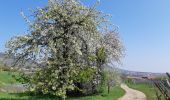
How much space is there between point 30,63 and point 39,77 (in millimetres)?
1430

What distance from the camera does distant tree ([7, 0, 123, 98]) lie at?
98.5 feet

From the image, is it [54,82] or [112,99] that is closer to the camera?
[54,82]

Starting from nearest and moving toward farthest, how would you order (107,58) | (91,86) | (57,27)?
(57,27) < (91,86) < (107,58)

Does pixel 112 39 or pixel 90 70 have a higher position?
pixel 112 39

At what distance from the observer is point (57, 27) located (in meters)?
30.0

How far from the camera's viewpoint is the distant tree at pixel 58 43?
30016 millimetres

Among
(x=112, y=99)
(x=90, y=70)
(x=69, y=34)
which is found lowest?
(x=112, y=99)

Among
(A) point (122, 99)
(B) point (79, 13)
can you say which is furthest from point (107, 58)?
(B) point (79, 13)

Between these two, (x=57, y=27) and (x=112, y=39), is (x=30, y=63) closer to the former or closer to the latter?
(x=57, y=27)

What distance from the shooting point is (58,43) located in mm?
29844

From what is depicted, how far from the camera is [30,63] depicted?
103 ft

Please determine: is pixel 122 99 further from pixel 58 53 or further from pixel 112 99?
pixel 58 53

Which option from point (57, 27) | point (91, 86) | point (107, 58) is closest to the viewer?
point (57, 27)

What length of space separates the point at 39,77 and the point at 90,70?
20.7 feet
